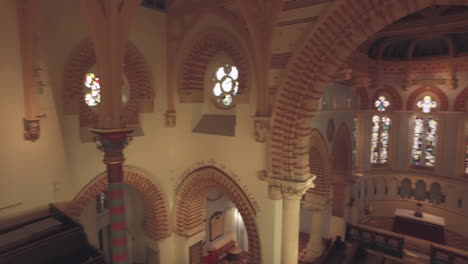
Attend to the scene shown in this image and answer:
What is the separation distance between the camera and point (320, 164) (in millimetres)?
9867

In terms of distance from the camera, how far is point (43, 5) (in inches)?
225

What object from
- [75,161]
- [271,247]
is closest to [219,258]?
[271,247]

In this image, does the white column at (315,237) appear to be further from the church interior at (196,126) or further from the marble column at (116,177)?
the marble column at (116,177)

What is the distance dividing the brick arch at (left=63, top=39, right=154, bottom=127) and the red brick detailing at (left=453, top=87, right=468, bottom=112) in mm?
12920

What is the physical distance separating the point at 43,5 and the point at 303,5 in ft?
16.6

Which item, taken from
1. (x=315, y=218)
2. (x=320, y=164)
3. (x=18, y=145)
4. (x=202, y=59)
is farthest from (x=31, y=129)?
(x=315, y=218)

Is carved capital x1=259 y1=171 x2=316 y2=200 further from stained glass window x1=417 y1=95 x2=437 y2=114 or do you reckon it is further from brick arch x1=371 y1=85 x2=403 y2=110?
stained glass window x1=417 y1=95 x2=437 y2=114

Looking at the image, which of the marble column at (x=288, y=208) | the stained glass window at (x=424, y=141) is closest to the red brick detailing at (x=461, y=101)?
the stained glass window at (x=424, y=141)

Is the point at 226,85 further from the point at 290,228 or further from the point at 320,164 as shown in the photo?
the point at 320,164

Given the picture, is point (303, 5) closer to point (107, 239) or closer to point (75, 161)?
point (75, 161)

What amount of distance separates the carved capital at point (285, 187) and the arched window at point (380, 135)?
10151 mm

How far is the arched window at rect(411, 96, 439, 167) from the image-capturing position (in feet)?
44.7

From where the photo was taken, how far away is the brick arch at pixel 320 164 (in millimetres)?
9529

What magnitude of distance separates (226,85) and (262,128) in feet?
6.38
